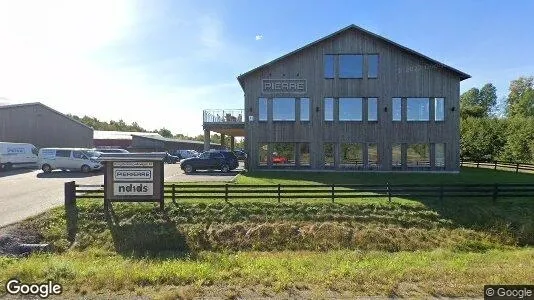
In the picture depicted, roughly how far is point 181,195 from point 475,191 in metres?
11.9

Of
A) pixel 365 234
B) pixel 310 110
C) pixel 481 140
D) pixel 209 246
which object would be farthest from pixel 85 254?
pixel 481 140

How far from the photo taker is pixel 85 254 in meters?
10.2

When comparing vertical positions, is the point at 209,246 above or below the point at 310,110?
below

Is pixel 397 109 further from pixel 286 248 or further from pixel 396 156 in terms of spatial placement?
pixel 286 248

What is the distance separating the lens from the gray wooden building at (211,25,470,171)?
1017 inches

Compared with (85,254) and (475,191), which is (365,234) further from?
(85,254)

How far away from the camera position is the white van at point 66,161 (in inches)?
1027

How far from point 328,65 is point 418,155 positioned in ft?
30.1

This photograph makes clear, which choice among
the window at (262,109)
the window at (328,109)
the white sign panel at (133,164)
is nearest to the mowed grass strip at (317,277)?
the white sign panel at (133,164)

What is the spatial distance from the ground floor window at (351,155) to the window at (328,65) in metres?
5.09

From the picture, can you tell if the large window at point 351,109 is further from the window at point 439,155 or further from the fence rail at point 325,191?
the fence rail at point 325,191

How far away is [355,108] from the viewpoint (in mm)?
26031

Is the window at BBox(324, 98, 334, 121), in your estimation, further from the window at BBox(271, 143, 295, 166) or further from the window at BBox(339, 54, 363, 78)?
the window at BBox(271, 143, 295, 166)

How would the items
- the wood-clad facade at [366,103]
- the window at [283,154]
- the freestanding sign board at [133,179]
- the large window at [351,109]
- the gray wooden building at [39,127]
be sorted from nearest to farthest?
the freestanding sign board at [133,179] → the wood-clad facade at [366,103] → the large window at [351,109] → the window at [283,154] → the gray wooden building at [39,127]
